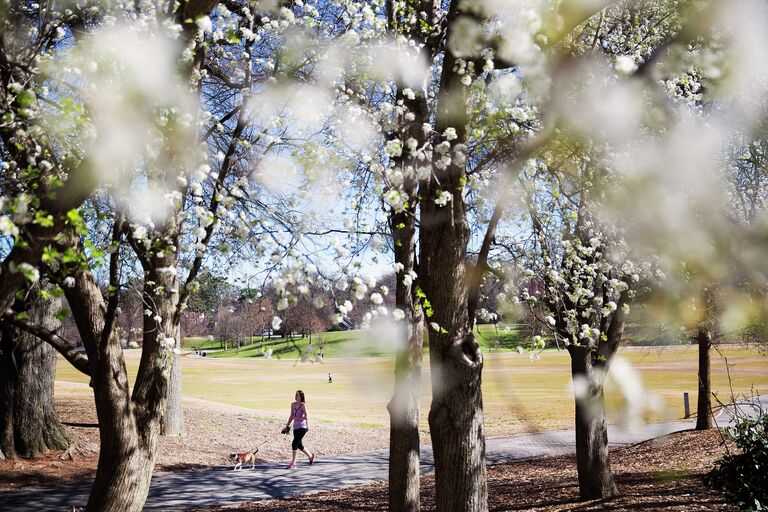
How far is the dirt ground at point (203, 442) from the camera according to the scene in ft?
42.8

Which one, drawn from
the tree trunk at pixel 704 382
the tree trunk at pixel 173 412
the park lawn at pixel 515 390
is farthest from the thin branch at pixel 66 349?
the tree trunk at pixel 704 382

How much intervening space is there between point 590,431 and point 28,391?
11.7 m

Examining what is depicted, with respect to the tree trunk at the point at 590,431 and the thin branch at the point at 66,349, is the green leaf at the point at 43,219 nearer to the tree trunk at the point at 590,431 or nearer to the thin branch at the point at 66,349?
the thin branch at the point at 66,349

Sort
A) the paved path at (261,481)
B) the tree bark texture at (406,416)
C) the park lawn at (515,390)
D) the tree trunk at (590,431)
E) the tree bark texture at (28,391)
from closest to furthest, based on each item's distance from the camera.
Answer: the tree bark texture at (406,416) < the tree trunk at (590,431) < the paved path at (261,481) < the tree bark texture at (28,391) < the park lawn at (515,390)

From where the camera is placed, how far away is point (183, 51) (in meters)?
5.70

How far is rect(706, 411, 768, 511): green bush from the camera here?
644cm

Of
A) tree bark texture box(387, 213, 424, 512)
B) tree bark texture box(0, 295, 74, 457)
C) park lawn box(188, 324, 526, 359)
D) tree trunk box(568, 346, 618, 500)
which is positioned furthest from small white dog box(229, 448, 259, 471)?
tree trunk box(568, 346, 618, 500)

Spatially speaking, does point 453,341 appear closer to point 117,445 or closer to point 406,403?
point 406,403

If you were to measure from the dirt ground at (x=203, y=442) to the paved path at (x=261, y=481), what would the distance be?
0.84 meters

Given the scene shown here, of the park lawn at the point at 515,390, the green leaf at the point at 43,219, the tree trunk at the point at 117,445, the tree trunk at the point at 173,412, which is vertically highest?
the green leaf at the point at 43,219

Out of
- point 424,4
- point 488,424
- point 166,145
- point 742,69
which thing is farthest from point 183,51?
point 488,424

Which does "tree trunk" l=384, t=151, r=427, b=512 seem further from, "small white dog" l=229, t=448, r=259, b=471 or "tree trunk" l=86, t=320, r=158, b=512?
"small white dog" l=229, t=448, r=259, b=471

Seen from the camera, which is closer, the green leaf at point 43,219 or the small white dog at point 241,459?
the green leaf at point 43,219

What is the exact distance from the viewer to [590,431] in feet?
33.6
